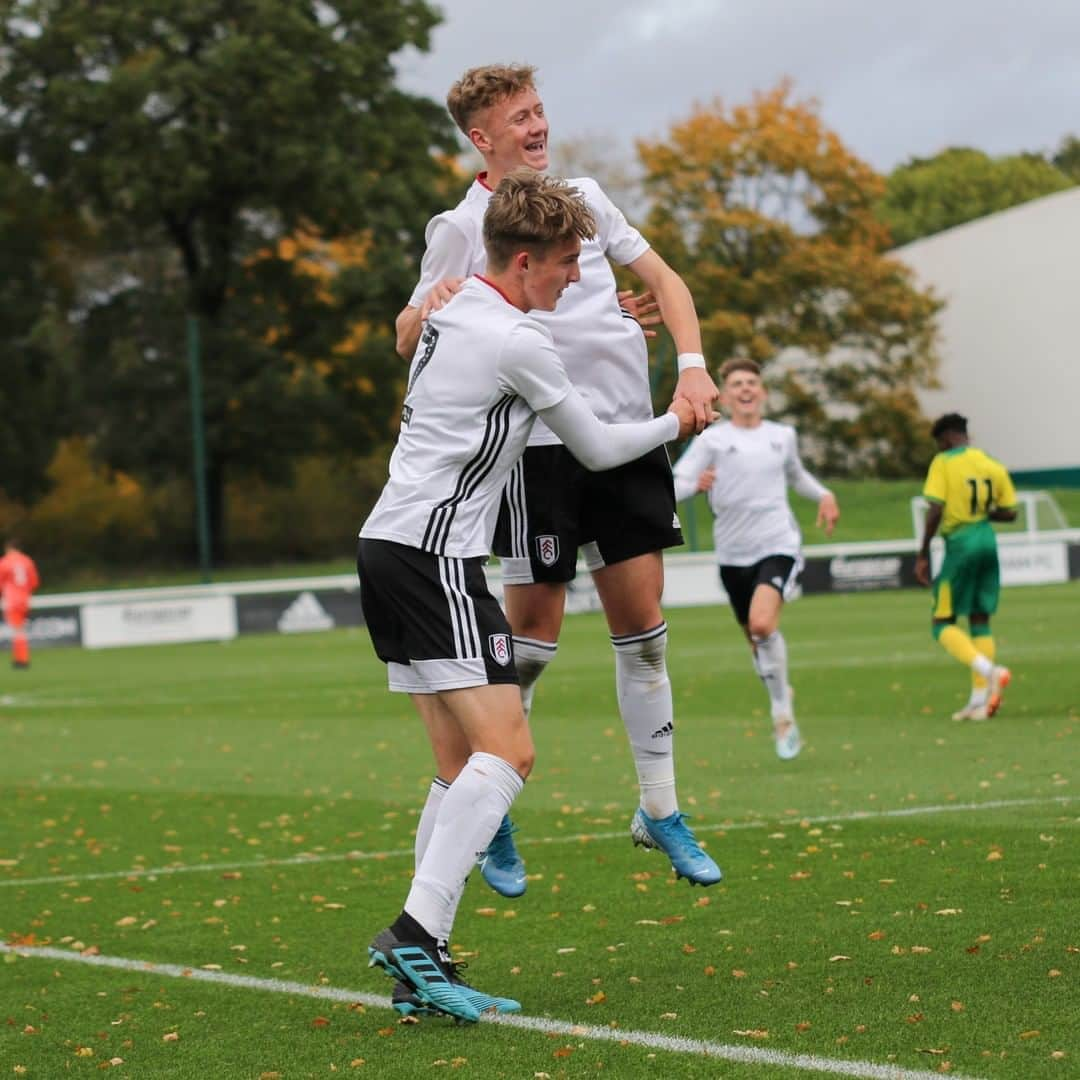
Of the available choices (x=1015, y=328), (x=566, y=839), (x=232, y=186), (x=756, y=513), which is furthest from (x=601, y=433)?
(x=1015, y=328)

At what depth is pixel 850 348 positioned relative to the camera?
57.8 meters

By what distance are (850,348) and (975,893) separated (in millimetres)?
51587

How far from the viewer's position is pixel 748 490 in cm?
1345

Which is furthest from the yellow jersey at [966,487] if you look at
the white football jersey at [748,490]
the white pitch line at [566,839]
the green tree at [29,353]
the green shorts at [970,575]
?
the green tree at [29,353]

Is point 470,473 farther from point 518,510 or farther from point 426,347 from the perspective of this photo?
point 518,510

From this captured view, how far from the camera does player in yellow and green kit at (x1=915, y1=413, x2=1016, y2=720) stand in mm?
15109

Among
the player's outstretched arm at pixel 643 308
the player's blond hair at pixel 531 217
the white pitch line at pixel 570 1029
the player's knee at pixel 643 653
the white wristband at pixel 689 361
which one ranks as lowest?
the white pitch line at pixel 570 1029

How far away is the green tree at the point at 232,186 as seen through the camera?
47719mm

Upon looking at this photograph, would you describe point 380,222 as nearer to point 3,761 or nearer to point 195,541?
point 195,541

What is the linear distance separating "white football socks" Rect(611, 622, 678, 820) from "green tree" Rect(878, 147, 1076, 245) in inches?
2986

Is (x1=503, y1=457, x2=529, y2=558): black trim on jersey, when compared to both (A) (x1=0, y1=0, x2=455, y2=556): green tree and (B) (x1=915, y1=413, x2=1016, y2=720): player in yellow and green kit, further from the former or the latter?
(A) (x1=0, y1=0, x2=455, y2=556): green tree

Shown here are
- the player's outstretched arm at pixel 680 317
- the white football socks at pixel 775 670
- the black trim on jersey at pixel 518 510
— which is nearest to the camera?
the player's outstretched arm at pixel 680 317

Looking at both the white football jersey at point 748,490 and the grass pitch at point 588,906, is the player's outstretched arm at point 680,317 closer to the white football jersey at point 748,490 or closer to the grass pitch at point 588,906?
the grass pitch at point 588,906

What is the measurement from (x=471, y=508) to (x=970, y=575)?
10281 millimetres
